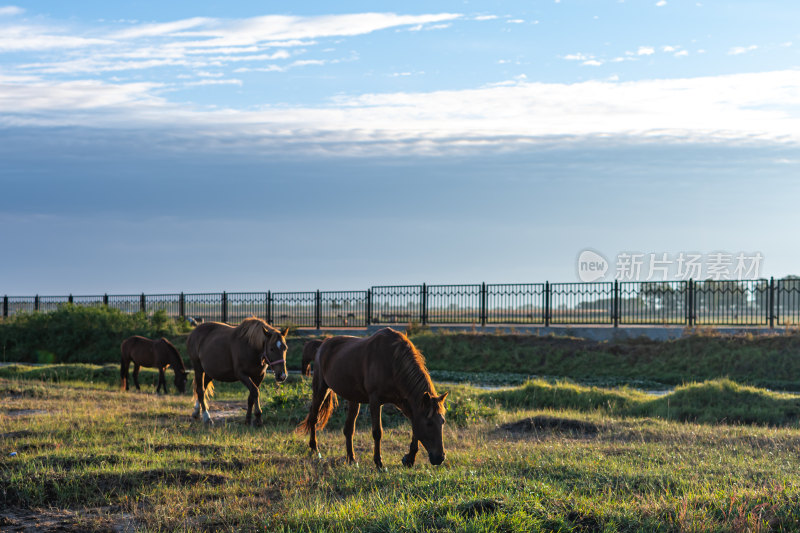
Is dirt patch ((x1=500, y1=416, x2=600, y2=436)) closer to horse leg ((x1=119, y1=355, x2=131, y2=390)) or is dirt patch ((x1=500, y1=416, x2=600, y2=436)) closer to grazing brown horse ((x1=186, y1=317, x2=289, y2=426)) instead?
grazing brown horse ((x1=186, y1=317, x2=289, y2=426))

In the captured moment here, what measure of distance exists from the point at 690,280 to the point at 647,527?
26694 millimetres

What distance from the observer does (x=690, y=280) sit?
31312 millimetres

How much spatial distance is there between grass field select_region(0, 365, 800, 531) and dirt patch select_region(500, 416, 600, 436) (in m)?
0.03

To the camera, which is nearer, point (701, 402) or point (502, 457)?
point (502, 457)

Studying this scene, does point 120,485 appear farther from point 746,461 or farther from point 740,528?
point 746,461

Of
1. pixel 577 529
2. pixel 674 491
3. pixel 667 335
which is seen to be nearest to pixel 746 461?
pixel 674 491

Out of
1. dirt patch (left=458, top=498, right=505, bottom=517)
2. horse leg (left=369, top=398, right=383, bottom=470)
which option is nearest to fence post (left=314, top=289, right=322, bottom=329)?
horse leg (left=369, top=398, right=383, bottom=470)

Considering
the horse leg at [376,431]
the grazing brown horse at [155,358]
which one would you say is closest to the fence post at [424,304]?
the grazing brown horse at [155,358]

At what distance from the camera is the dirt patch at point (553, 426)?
517 inches

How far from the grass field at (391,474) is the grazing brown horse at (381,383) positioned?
396mm

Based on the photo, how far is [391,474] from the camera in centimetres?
863

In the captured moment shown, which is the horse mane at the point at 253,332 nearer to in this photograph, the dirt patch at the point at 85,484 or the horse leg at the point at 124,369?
the dirt patch at the point at 85,484

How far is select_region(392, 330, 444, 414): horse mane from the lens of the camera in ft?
28.6

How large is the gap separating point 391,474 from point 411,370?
115 centimetres
